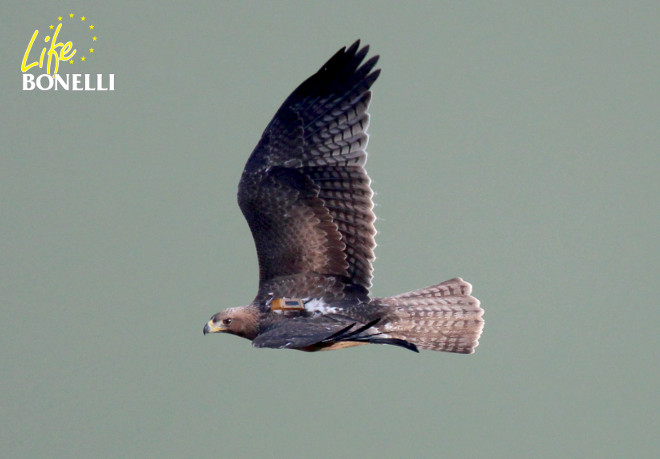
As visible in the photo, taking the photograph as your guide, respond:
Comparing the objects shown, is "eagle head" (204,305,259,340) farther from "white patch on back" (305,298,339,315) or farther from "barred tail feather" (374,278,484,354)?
"barred tail feather" (374,278,484,354)

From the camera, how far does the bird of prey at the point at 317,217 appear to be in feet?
36.8

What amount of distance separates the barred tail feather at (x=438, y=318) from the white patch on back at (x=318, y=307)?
528 mm

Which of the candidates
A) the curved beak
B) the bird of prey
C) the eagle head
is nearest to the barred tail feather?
the bird of prey

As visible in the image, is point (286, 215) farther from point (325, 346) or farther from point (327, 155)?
point (325, 346)

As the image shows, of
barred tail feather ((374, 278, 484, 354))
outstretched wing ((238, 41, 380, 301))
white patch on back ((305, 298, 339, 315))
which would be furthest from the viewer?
barred tail feather ((374, 278, 484, 354))

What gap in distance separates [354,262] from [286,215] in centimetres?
82

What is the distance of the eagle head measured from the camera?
36.8ft

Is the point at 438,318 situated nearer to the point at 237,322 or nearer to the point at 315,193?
the point at 315,193

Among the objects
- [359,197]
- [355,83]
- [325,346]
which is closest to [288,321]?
[325,346]

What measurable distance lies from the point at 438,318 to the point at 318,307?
4.21 feet

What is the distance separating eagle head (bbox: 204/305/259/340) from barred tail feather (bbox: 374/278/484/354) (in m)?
1.24

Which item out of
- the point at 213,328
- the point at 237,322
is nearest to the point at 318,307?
the point at 237,322

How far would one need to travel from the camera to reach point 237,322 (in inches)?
442

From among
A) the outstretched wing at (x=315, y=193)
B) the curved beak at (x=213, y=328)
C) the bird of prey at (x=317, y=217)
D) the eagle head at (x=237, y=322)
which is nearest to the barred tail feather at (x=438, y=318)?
the bird of prey at (x=317, y=217)
